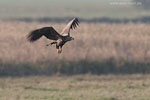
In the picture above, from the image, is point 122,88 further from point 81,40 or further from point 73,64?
point 81,40

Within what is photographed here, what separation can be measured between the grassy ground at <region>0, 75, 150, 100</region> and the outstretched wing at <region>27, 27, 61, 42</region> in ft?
14.2

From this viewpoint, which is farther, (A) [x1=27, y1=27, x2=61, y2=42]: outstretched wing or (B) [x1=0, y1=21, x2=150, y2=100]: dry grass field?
(B) [x1=0, y1=21, x2=150, y2=100]: dry grass field

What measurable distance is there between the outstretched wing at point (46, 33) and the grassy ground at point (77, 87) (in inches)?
170

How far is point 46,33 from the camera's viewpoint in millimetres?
6039

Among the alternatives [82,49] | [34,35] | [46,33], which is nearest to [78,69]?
[82,49]

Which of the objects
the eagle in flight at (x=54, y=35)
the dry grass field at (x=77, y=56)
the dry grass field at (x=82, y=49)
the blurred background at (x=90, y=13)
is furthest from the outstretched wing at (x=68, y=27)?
the blurred background at (x=90, y=13)

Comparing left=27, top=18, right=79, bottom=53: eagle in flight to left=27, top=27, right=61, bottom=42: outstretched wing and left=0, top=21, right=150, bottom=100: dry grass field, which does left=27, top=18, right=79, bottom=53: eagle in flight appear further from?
left=0, top=21, right=150, bottom=100: dry grass field

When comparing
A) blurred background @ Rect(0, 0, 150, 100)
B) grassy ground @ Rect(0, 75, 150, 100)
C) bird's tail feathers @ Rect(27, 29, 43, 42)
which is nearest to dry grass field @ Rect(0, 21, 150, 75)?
blurred background @ Rect(0, 0, 150, 100)

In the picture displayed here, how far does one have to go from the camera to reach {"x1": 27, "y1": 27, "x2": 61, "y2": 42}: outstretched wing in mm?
5820

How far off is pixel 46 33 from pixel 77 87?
6247 mm

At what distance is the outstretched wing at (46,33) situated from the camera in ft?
19.1

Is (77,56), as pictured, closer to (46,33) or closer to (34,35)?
(34,35)

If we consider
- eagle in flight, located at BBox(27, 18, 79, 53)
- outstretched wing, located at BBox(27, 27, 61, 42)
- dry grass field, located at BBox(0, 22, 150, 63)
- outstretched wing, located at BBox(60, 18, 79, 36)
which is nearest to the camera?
eagle in flight, located at BBox(27, 18, 79, 53)

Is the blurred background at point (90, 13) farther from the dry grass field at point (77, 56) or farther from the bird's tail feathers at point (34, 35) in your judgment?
the bird's tail feathers at point (34, 35)
